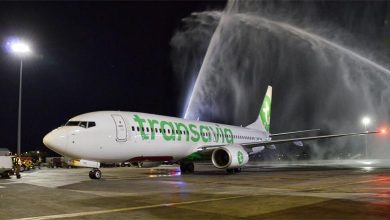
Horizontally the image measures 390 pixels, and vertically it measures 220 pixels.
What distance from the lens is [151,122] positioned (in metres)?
23.5

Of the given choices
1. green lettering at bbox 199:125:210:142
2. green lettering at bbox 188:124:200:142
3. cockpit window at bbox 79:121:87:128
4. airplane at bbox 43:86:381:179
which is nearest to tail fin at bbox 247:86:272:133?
airplane at bbox 43:86:381:179

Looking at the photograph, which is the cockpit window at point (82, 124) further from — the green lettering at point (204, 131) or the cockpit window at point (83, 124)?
the green lettering at point (204, 131)

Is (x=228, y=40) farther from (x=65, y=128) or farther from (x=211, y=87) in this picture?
(x=65, y=128)

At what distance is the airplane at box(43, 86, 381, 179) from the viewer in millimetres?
19250

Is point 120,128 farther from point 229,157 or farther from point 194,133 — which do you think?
point 229,157

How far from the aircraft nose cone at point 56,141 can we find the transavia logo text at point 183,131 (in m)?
4.68

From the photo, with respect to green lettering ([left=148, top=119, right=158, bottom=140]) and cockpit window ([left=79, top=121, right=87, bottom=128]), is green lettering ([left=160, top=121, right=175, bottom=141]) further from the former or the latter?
cockpit window ([left=79, top=121, right=87, bottom=128])

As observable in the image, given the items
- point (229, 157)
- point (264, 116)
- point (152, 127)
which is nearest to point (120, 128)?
point (152, 127)

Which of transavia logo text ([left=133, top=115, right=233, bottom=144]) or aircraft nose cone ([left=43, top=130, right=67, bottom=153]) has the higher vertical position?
transavia logo text ([left=133, top=115, right=233, bottom=144])

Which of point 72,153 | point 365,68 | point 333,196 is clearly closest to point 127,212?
point 333,196

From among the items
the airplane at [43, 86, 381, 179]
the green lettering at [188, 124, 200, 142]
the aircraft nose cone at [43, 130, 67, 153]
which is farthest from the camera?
the green lettering at [188, 124, 200, 142]

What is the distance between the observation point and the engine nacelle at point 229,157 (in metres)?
24.8

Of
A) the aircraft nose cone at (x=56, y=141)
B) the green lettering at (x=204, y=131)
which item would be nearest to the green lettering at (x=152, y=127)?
the green lettering at (x=204, y=131)

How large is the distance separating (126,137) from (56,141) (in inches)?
151
